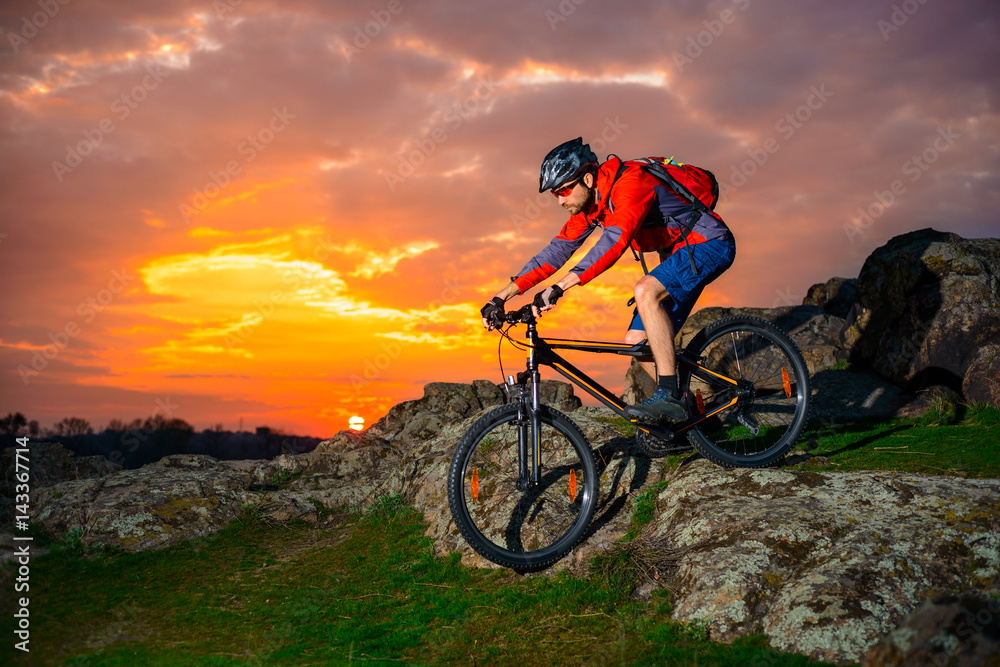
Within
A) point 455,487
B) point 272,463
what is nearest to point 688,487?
point 455,487

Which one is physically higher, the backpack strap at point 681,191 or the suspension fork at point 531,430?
the backpack strap at point 681,191

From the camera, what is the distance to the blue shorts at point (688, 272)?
18.8ft

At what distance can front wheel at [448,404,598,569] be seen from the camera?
196 inches

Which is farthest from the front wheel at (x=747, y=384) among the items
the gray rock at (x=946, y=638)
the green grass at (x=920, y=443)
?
the gray rock at (x=946, y=638)

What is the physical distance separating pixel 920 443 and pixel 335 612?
596 cm

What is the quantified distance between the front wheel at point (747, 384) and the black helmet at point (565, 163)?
77.0 inches

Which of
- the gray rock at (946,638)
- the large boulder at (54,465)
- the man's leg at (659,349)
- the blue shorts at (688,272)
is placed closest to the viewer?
the gray rock at (946,638)

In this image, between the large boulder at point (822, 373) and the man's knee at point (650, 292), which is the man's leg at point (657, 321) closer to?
the man's knee at point (650, 292)

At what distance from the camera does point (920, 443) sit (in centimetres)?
665

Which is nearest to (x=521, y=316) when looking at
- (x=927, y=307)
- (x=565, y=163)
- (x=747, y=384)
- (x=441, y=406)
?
(x=565, y=163)

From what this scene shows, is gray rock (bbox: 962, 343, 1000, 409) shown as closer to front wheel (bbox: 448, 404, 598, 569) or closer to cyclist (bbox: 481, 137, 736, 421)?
cyclist (bbox: 481, 137, 736, 421)

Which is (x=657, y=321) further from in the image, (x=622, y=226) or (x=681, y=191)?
(x=681, y=191)

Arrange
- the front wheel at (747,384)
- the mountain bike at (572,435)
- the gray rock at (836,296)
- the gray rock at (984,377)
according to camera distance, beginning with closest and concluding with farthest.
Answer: the mountain bike at (572,435) < the front wheel at (747,384) < the gray rock at (984,377) < the gray rock at (836,296)

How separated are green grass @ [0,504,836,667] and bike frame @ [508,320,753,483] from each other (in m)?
1.11
